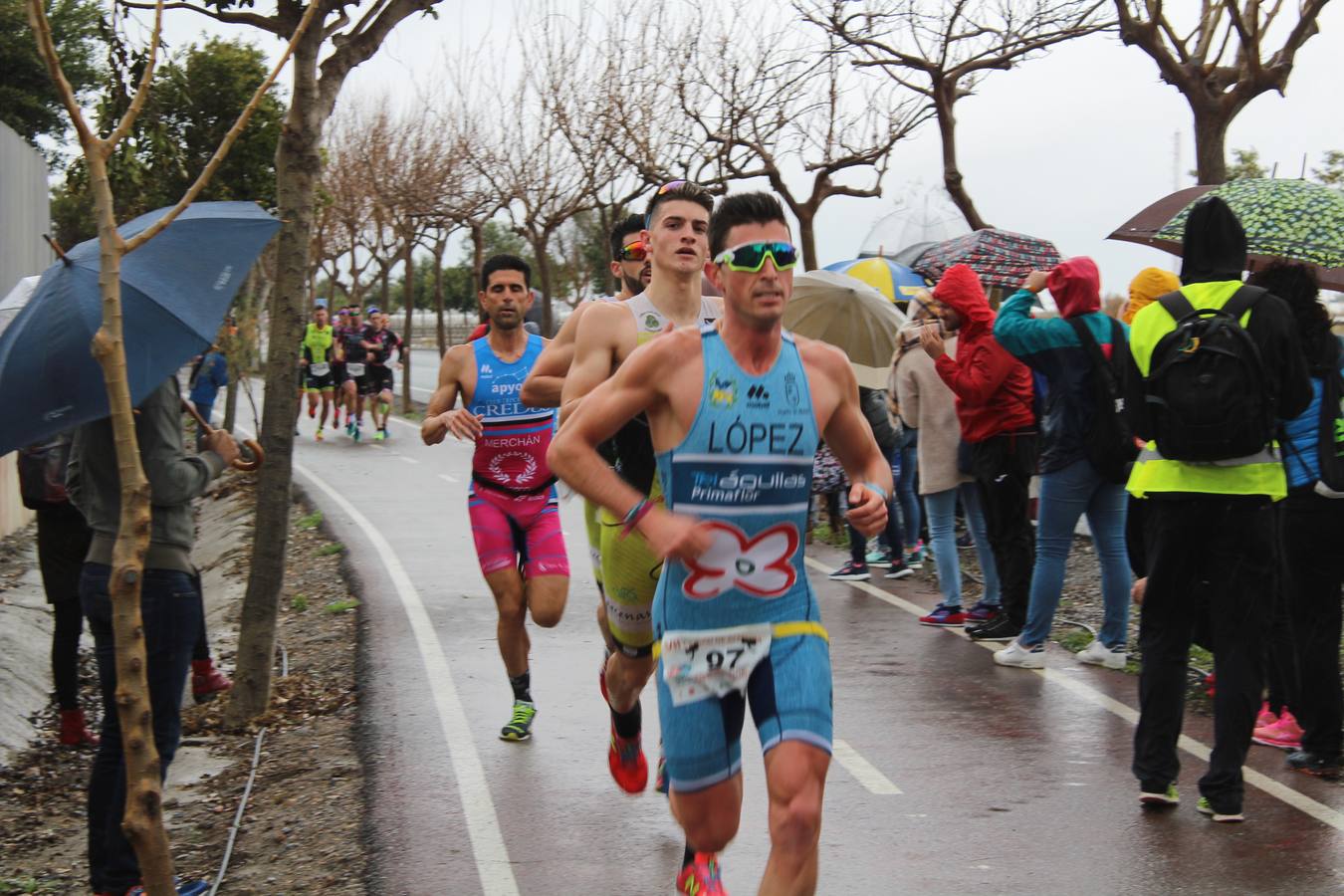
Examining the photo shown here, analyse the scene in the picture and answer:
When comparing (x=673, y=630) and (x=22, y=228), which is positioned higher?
(x=22, y=228)

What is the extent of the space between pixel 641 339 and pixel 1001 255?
6.33 m

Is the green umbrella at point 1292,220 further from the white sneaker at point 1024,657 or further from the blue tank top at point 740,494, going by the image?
the blue tank top at point 740,494

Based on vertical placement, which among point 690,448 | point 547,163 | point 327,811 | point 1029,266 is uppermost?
point 547,163

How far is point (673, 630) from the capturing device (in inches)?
167

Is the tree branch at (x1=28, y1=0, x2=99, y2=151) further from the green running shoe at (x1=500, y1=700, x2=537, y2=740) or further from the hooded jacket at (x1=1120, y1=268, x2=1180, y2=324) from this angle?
the hooded jacket at (x1=1120, y1=268, x2=1180, y2=324)

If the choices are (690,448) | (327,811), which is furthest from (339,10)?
(690,448)

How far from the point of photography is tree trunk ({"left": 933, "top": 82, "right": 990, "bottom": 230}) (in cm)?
1689

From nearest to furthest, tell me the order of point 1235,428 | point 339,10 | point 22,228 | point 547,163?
point 1235,428 < point 339,10 < point 22,228 < point 547,163

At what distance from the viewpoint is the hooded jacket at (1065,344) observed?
26.7ft

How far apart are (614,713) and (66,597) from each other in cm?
343

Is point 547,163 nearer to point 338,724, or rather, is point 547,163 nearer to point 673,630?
point 338,724

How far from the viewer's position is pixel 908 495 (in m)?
11.7

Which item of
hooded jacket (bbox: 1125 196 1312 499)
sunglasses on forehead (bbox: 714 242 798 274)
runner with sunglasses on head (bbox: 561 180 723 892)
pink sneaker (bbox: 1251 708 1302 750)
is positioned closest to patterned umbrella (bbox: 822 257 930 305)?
pink sneaker (bbox: 1251 708 1302 750)

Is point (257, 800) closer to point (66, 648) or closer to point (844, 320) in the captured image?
point (66, 648)
